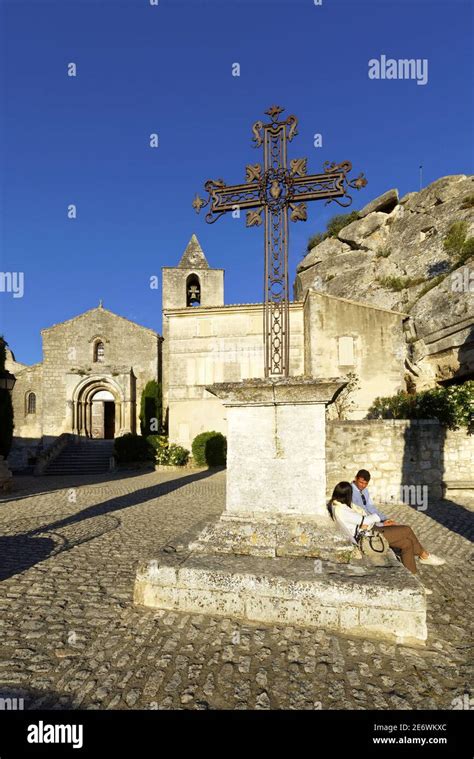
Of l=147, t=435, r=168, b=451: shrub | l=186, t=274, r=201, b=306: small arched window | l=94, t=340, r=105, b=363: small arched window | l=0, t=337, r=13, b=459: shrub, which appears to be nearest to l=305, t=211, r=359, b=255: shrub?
l=186, t=274, r=201, b=306: small arched window

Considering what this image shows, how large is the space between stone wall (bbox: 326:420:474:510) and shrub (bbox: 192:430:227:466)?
845 centimetres

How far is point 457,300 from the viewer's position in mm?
16750

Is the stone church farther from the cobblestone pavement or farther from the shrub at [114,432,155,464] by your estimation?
the cobblestone pavement

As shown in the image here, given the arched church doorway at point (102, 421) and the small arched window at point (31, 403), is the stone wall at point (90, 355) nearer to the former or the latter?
the small arched window at point (31, 403)

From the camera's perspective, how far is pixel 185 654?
2613mm

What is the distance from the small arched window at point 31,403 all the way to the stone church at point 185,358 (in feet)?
0.23

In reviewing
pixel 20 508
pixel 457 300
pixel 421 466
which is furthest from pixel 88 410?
pixel 457 300

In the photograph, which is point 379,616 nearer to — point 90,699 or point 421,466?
point 90,699

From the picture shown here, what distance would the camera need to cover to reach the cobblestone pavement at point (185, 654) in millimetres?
2213

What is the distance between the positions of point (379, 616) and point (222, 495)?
303 inches

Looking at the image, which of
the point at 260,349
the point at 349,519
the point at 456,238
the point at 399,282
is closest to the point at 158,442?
the point at 260,349

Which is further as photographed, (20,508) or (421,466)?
(421,466)
